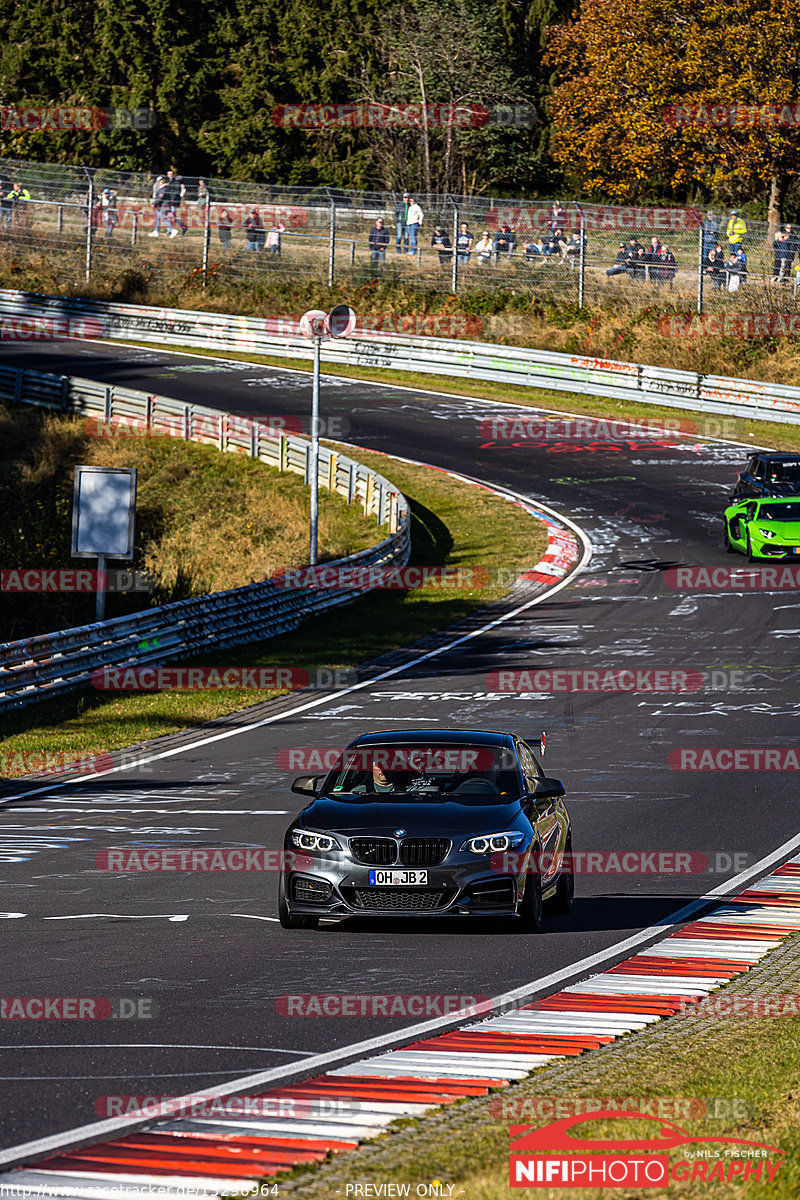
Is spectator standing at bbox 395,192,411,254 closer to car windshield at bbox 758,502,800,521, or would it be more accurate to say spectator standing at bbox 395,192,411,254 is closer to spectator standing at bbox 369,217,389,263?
spectator standing at bbox 369,217,389,263

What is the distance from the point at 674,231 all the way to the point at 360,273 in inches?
470

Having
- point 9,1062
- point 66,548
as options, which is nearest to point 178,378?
point 66,548

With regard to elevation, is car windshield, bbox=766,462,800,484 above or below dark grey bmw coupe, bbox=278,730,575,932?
above

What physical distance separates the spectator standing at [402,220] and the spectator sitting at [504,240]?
3048 millimetres

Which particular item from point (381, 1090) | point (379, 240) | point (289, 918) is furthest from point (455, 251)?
point (381, 1090)

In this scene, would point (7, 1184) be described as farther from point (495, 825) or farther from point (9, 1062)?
point (495, 825)

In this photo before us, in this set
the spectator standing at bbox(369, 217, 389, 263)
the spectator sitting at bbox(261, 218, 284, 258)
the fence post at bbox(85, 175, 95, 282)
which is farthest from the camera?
the fence post at bbox(85, 175, 95, 282)

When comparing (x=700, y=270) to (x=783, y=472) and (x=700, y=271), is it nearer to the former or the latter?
(x=700, y=271)

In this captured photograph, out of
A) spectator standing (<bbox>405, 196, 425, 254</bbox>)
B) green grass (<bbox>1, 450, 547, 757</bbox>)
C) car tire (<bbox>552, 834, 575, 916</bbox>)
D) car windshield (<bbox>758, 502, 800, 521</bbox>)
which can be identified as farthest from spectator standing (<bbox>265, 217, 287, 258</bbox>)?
car tire (<bbox>552, 834, 575, 916</bbox>)

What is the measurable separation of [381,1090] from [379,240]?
161 ft

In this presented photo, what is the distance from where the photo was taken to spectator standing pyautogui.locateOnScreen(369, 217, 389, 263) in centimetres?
5319

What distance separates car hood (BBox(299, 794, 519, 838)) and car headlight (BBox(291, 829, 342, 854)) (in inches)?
2.8

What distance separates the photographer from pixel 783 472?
30.9 metres

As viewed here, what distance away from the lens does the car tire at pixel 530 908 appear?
33.7ft
